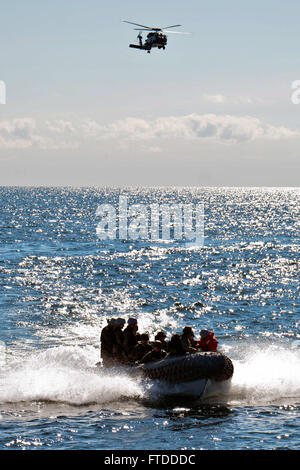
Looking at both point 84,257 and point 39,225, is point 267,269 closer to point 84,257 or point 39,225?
point 84,257

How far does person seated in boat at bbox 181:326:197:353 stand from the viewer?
20.6m

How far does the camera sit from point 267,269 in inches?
2205

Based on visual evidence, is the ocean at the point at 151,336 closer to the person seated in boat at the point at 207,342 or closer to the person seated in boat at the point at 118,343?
the person seated in boat at the point at 118,343

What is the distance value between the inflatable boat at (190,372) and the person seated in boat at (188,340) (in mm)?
345

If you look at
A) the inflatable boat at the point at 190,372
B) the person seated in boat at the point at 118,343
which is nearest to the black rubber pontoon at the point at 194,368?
the inflatable boat at the point at 190,372

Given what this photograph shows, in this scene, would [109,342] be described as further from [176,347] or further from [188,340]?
[188,340]

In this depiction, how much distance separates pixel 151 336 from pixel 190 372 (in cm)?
1017

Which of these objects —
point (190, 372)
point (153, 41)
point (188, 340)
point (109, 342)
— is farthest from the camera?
point (153, 41)

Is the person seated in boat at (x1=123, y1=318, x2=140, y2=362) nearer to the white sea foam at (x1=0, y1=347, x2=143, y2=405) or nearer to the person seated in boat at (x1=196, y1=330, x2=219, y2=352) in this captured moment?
the white sea foam at (x1=0, y1=347, x2=143, y2=405)

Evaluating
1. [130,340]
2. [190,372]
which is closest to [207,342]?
[190,372]

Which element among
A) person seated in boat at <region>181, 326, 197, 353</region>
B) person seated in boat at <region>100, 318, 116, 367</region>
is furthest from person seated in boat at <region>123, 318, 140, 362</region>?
person seated in boat at <region>181, 326, 197, 353</region>

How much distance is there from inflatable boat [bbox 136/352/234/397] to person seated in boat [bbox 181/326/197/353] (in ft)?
1.13

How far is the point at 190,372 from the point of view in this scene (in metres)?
20.0
